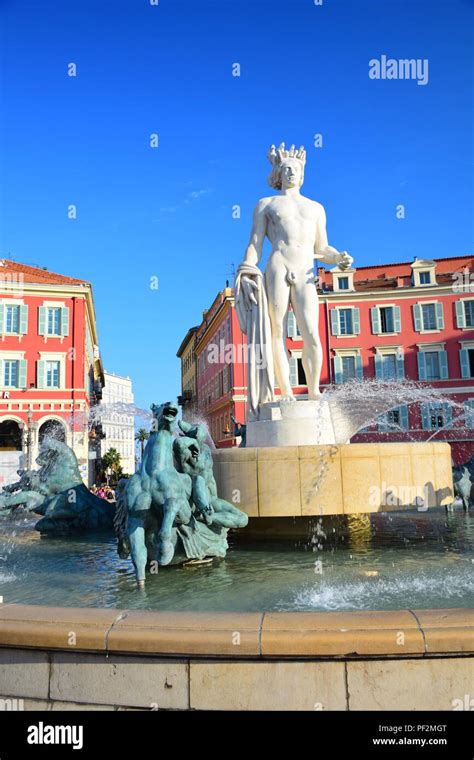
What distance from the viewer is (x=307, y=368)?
8.30m

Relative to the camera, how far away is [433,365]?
38.6m

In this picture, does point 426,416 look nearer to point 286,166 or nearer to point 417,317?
point 417,317

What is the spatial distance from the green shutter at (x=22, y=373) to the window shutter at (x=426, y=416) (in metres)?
24.9

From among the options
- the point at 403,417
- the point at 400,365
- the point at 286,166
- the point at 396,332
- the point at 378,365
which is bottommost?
the point at 403,417

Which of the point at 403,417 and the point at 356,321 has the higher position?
the point at 356,321

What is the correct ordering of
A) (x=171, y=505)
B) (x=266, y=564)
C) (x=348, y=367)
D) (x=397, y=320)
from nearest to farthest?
(x=171, y=505), (x=266, y=564), (x=397, y=320), (x=348, y=367)

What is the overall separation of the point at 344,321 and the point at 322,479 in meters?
34.7

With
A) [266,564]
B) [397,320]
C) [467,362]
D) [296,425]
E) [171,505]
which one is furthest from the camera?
[397,320]

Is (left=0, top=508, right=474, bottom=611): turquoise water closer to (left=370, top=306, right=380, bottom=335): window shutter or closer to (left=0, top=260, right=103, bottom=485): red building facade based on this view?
(left=0, top=260, right=103, bottom=485): red building facade

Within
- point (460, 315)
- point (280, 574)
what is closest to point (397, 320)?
point (460, 315)

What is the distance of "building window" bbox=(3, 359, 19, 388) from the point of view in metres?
35.6

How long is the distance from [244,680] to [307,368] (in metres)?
5.79

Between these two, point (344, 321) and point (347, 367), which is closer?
point (347, 367)
